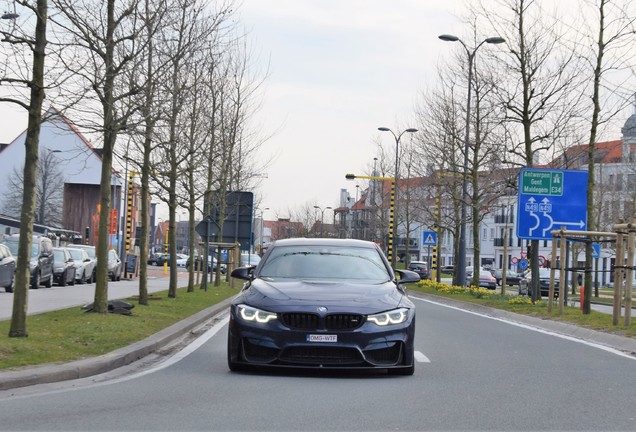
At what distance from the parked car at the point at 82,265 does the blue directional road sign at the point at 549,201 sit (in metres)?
20.9

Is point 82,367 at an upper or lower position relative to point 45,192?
lower

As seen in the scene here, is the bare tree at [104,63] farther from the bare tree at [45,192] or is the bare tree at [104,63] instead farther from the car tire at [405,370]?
the bare tree at [45,192]

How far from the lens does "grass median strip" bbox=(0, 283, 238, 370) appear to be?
10727 millimetres

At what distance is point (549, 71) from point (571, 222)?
5653 millimetres

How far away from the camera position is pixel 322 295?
33.7 feet

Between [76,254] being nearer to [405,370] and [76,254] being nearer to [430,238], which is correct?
[430,238]

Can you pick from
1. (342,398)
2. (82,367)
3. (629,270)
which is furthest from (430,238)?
(342,398)

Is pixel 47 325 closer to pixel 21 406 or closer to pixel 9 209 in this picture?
pixel 21 406

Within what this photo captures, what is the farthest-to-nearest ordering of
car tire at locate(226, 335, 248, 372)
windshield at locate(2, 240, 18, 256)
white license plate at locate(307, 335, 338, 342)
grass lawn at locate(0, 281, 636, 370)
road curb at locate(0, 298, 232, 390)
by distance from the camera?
windshield at locate(2, 240, 18, 256) < grass lawn at locate(0, 281, 636, 370) < car tire at locate(226, 335, 248, 372) < white license plate at locate(307, 335, 338, 342) < road curb at locate(0, 298, 232, 390)

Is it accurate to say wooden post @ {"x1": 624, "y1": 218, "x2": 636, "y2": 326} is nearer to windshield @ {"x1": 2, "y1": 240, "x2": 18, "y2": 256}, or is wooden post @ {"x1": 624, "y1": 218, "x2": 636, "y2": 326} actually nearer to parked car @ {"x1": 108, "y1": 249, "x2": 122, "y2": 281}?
windshield @ {"x1": 2, "y1": 240, "x2": 18, "y2": 256}

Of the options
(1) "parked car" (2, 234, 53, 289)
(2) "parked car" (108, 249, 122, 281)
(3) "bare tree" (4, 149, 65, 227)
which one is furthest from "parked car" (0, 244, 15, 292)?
(3) "bare tree" (4, 149, 65, 227)

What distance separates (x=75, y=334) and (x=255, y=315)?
405 cm

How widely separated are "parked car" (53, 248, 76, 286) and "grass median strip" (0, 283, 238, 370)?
1879 cm

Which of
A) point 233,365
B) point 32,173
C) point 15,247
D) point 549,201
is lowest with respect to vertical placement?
point 233,365
